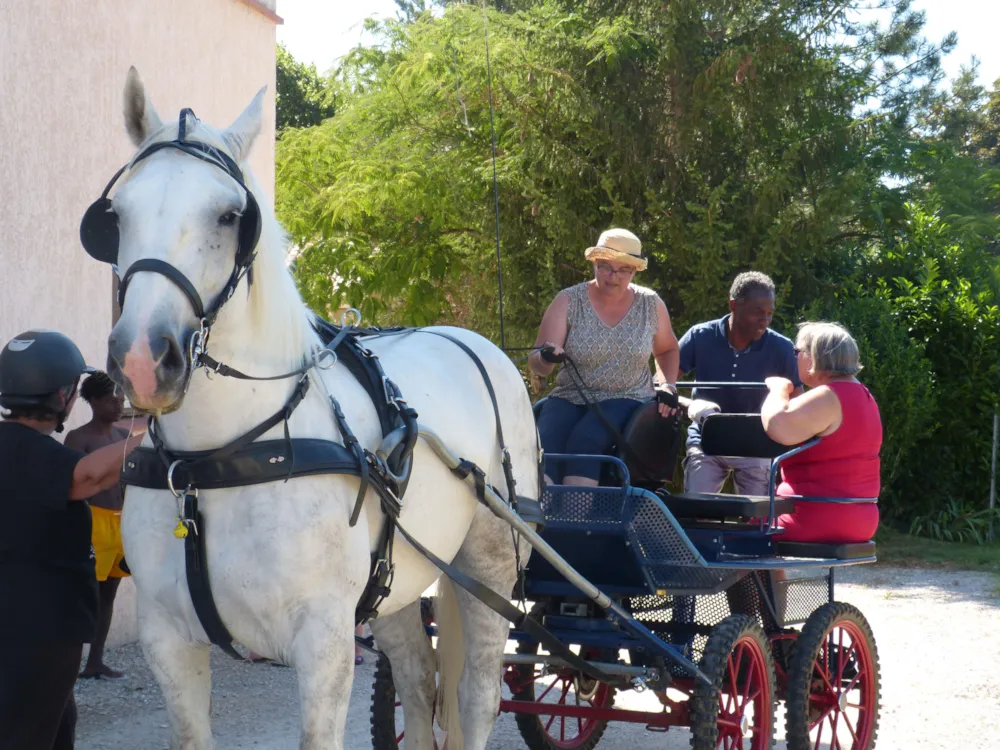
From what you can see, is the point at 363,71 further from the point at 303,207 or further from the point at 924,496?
the point at 924,496

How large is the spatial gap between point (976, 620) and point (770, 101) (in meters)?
6.14

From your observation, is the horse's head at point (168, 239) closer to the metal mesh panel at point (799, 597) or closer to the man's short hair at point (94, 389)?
the man's short hair at point (94, 389)

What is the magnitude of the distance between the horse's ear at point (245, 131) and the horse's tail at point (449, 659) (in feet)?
5.95

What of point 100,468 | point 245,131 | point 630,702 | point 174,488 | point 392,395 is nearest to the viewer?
point 174,488

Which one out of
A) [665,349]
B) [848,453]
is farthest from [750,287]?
[848,453]

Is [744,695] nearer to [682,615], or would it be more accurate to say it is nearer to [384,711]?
[682,615]

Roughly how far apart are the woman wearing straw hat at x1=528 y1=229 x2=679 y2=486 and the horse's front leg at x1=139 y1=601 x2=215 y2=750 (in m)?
2.24

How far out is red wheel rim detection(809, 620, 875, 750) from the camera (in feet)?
15.6

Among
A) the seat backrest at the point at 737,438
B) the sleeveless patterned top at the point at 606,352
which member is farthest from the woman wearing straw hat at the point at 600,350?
the seat backrest at the point at 737,438

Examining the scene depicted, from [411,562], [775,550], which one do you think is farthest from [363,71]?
[411,562]

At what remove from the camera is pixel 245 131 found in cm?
291

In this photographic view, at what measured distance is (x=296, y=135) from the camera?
14883 millimetres

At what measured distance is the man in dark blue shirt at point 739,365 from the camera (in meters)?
5.60

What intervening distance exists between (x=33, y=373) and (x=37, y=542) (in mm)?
471
